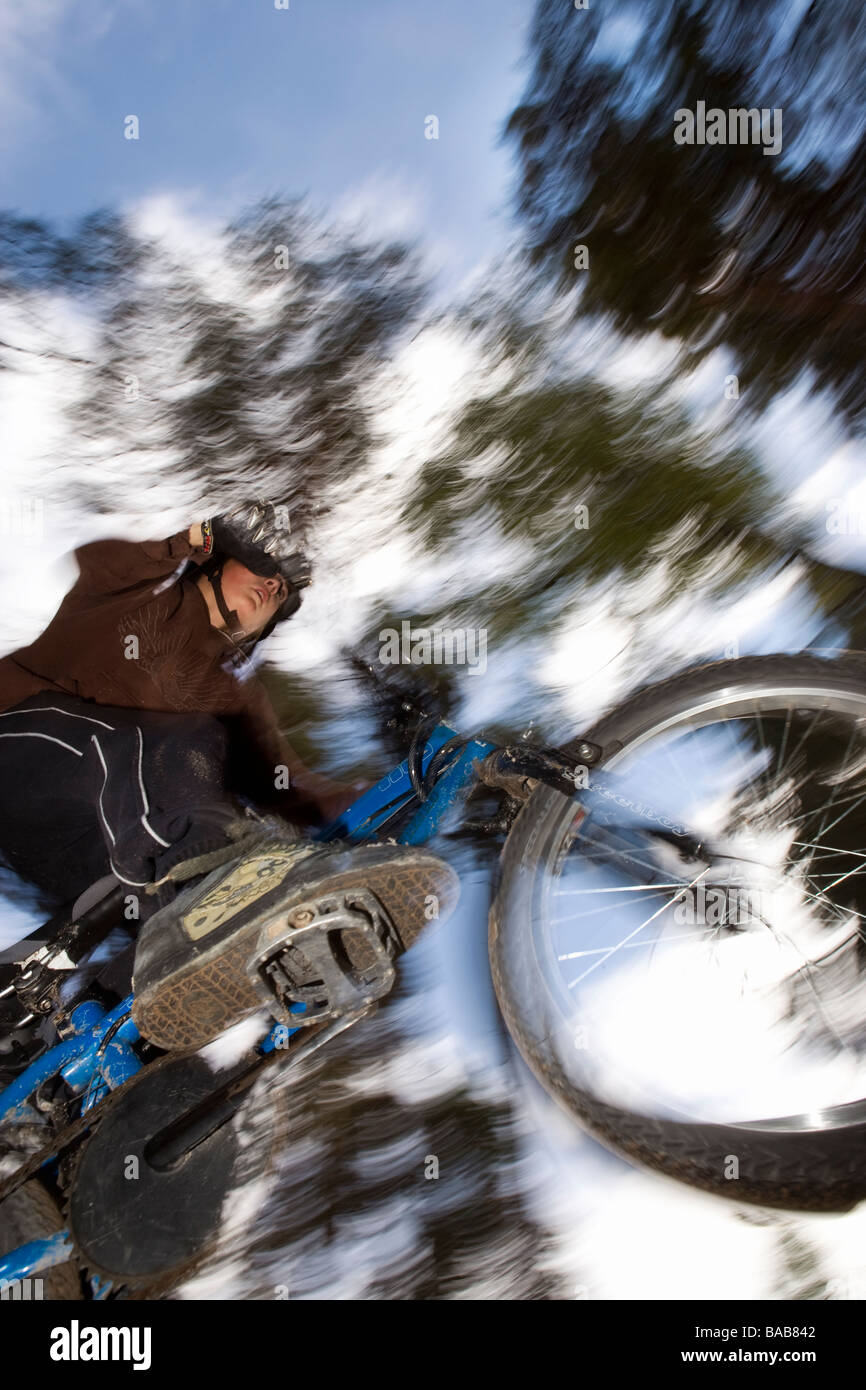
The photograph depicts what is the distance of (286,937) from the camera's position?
0.98m

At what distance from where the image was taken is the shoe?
3.24ft

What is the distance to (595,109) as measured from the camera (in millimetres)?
1486

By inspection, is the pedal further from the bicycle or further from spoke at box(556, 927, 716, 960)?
spoke at box(556, 927, 716, 960)

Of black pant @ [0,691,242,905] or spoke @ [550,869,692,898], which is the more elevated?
black pant @ [0,691,242,905]

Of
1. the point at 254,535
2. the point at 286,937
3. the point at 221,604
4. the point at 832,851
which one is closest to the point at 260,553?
the point at 254,535

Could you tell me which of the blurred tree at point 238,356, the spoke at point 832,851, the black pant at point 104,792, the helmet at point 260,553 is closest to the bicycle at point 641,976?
the spoke at point 832,851

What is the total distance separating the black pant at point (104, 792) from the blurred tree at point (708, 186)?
1162 mm

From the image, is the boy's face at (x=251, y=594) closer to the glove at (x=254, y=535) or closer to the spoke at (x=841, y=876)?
the glove at (x=254, y=535)

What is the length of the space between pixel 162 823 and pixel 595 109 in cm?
154

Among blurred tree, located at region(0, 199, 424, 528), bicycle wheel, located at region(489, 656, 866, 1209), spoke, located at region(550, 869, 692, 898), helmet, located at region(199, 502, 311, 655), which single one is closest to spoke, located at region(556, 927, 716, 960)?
bicycle wheel, located at region(489, 656, 866, 1209)

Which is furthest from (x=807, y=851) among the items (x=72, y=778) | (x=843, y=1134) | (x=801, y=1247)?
(x=72, y=778)

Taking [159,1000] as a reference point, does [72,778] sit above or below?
above

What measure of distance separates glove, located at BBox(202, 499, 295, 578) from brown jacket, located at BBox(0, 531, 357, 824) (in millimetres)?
55
